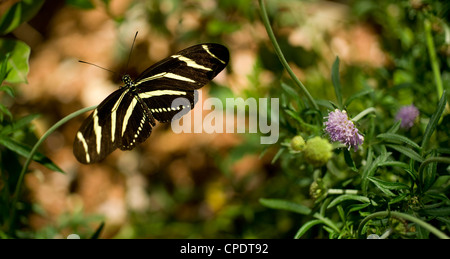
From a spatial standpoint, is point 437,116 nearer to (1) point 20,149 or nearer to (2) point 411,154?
(2) point 411,154

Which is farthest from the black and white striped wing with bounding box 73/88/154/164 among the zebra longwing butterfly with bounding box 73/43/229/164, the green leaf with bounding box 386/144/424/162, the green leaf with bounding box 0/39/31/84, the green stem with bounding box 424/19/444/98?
the green stem with bounding box 424/19/444/98

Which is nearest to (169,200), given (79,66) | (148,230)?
(148,230)

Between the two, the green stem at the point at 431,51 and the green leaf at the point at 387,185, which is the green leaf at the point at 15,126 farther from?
the green stem at the point at 431,51

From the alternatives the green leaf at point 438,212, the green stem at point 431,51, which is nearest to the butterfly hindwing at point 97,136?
the green leaf at point 438,212

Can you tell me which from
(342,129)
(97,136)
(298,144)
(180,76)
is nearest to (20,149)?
(97,136)

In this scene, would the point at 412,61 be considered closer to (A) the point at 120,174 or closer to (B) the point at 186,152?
(B) the point at 186,152

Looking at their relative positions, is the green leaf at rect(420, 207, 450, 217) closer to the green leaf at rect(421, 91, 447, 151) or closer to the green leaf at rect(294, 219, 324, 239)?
the green leaf at rect(421, 91, 447, 151)
